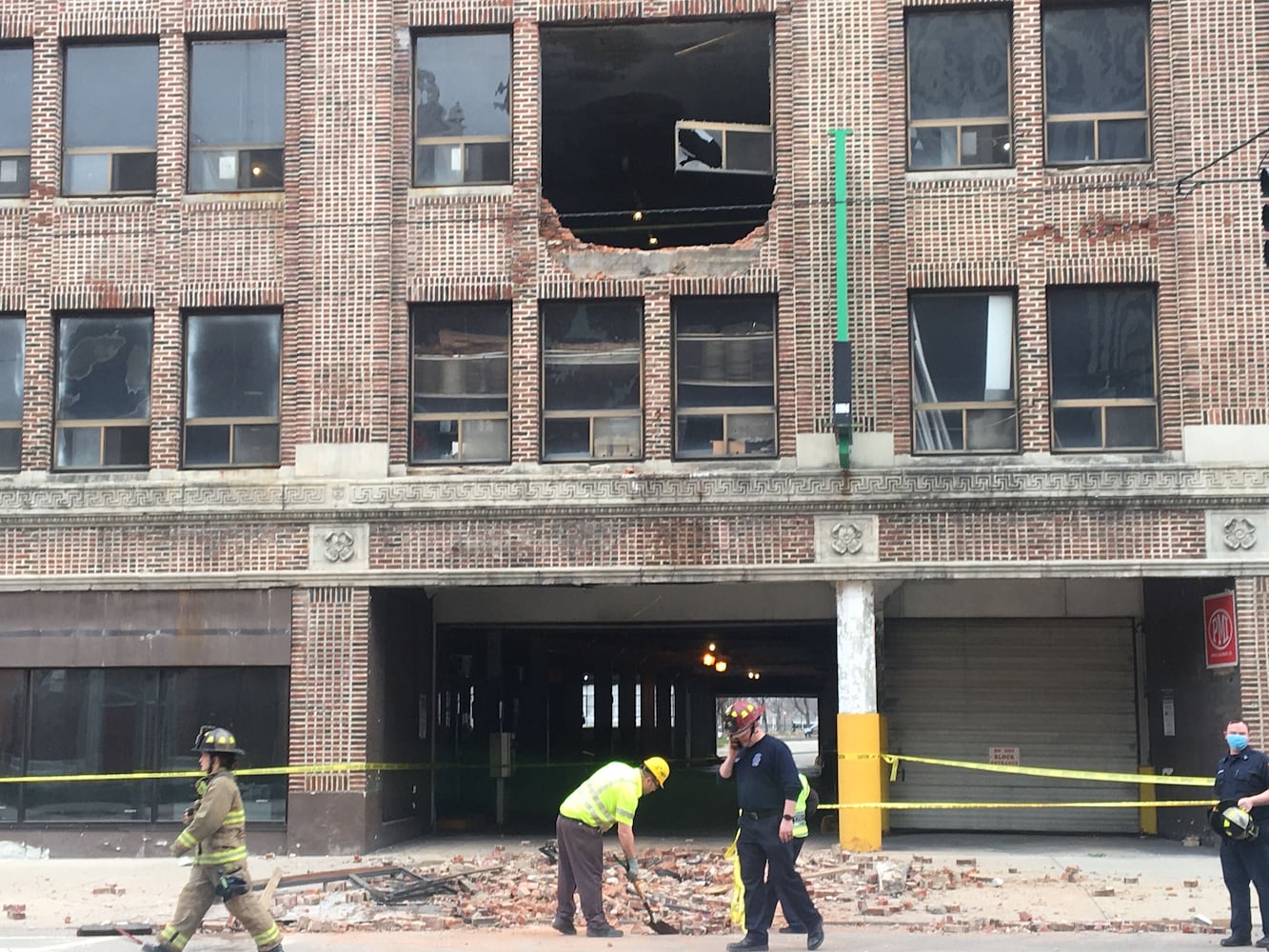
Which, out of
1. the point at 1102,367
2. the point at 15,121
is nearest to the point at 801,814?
the point at 1102,367

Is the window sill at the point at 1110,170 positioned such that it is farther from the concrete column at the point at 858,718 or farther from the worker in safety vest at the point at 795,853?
the worker in safety vest at the point at 795,853

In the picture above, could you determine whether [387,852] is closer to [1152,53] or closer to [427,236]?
[427,236]

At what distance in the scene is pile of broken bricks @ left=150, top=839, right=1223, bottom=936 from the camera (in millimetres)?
13844

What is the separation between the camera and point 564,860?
1305 cm

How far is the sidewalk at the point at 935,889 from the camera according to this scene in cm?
1398

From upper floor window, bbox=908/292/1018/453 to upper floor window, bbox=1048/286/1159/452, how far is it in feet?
1.90

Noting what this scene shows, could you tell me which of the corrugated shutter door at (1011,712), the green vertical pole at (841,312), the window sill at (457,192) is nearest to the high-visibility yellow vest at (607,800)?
the green vertical pole at (841,312)

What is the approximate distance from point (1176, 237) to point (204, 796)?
14.1 meters

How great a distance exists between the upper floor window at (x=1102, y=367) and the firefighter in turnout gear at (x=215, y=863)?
39.5 ft

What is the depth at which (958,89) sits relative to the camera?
20719 mm

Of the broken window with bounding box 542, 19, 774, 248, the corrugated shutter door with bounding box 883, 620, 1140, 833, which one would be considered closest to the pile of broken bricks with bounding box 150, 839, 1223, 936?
the corrugated shutter door with bounding box 883, 620, 1140, 833

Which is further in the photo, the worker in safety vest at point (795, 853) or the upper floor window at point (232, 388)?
the upper floor window at point (232, 388)

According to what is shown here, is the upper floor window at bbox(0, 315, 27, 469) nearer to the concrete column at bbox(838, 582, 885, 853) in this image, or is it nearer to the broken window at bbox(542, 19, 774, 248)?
the broken window at bbox(542, 19, 774, 248)

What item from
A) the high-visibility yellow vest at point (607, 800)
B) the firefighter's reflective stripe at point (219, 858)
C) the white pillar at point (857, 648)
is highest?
the white pillar at point (857, 648)
